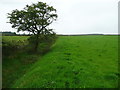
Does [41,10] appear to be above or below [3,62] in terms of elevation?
above

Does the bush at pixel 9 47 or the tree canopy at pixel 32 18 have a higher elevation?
the tree canopy at pixel 32 18

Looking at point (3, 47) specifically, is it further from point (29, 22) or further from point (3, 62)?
point (29, 22)

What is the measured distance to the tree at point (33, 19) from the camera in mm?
33250

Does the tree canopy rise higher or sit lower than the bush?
higher

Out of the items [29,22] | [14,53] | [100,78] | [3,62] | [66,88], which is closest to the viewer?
[66,88]

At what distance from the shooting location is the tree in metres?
33.2

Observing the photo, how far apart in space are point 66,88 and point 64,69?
450 centimetres

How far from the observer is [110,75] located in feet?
49.0

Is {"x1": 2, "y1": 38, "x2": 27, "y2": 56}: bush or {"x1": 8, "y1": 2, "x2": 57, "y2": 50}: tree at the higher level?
{"x1": 8, "y1": 2, "x2": 57, "y2": 50}: tree

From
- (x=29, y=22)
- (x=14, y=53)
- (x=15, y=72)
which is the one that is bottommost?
(x=15, y=72)

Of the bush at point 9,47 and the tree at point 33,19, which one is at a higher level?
the tree at point 33,19

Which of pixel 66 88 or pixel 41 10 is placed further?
pixel 41 10

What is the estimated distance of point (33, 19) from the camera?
33.4m

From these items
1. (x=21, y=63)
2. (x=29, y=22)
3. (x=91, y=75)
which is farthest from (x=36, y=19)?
(x=91, y=75)
